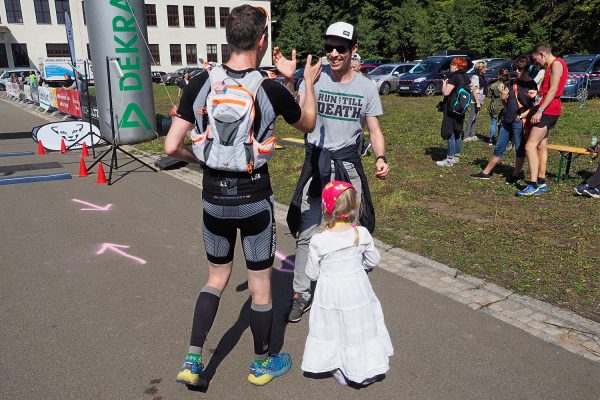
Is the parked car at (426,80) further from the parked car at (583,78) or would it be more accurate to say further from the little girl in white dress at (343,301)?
the little girl in white dress at (343,301)

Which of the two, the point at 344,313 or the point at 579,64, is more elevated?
the point at 579,64

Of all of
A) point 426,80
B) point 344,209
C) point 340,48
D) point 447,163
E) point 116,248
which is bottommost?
point 116,248

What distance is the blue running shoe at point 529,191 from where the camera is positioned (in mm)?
6930

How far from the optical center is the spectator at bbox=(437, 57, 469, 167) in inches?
344

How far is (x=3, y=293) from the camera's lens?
4.31m

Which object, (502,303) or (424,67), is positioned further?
(424,67)

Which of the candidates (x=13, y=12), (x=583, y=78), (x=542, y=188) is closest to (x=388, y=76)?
(x=583, y=78)

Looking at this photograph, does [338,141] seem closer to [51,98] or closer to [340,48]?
[340,48]

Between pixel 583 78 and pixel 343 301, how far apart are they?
18.9 meters

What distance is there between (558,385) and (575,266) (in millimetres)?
1984

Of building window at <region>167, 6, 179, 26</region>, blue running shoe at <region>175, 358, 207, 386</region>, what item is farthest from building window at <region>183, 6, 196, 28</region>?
blue running shoe at <region>175, 358, 207, 386</region>

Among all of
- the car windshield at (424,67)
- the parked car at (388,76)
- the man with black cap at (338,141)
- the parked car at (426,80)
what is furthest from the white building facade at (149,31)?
the man with black cap at (338,141)

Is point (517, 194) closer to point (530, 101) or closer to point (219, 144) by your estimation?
point (530, 101)

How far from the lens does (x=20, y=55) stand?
50.1 meters
